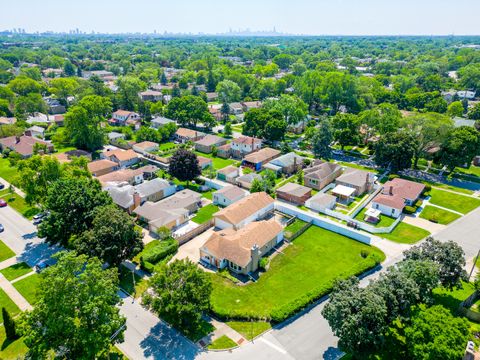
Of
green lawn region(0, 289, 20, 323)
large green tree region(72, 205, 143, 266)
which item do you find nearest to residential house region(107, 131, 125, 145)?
large green tree region(72, 205, 143, 266)

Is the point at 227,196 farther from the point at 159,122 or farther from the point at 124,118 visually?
the point at 124,118

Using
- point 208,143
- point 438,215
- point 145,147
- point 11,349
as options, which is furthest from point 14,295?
point 438,215

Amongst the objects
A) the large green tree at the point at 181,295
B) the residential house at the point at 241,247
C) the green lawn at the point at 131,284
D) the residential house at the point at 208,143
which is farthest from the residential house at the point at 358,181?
the green lawn at the point at 131,284

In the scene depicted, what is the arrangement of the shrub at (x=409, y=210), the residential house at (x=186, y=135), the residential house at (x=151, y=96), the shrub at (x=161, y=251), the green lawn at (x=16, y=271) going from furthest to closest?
1. the residential house at (x=151, y=96)
2. the residential house at (x=186, y=135)
3. the shrub at (x=409, y=210)
4. the shrub at (x=161, y=251)
5. the green lawn at (x=16, y=271)

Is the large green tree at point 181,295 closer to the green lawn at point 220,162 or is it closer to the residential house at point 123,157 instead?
the green lawn at point 220,162

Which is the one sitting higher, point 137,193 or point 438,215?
point 137,193

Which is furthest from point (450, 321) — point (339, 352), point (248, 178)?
point (248, 178)

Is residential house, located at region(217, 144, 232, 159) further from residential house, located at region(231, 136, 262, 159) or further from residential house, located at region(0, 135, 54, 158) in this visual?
residential house, located at region(0, 135, 54, 158)

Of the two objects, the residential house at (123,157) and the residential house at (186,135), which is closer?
the residential house at (123,157)
